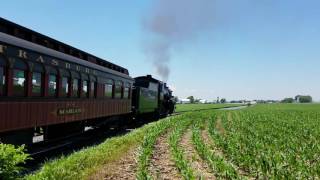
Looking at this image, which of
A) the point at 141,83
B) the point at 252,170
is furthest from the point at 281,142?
the point at 141,83

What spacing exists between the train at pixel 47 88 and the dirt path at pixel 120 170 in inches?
94.6

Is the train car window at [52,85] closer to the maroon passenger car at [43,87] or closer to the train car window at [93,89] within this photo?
the maroon passenger car at [43,87]

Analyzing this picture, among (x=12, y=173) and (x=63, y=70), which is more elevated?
(x=63, y=70)

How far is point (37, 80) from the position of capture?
12.5 meters

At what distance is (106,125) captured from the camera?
887 inches

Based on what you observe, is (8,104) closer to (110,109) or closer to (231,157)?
(231,157)

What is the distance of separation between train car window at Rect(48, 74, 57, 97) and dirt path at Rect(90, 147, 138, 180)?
279 cm

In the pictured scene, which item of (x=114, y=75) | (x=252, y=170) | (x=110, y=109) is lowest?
(x=252, y=170)

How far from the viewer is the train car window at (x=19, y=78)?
36.6 feet

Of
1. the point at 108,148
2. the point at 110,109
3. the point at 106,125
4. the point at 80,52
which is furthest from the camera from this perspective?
the point at 106,125

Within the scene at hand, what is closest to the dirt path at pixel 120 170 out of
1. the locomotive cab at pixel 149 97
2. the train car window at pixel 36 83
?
the train car window at pixel 36 83

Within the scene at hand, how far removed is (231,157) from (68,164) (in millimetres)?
5163

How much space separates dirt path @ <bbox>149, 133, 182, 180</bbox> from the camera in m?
10.8

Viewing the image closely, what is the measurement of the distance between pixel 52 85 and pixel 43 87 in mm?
756
